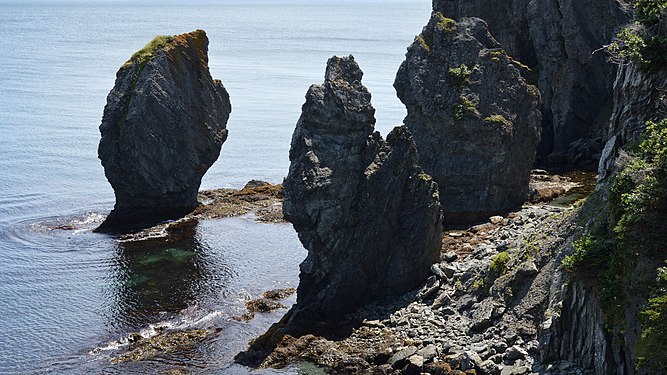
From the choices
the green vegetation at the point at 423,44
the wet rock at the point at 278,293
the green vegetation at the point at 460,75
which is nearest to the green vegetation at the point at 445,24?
the green vegetation at the point at 423,44

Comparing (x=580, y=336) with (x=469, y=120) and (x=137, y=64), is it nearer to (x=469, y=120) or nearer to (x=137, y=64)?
(x=469, y=120)

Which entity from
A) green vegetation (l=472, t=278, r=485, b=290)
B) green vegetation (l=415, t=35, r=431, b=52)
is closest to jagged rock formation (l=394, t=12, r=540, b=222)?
green vegetation (l=415, t=35, r=431, b=52)

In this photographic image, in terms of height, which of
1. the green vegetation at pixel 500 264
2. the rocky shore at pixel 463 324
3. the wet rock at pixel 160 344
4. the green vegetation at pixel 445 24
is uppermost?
the green vegetation at pixel 445 24

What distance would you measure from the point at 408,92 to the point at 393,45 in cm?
12322

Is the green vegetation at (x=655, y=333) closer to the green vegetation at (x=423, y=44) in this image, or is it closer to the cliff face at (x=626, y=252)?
the cliff face at (x=626, y=252)

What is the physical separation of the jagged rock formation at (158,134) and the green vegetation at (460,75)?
2047 centimetres

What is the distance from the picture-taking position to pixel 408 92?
5916 cm

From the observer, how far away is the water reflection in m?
45.1

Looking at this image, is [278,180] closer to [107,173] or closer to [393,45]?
[107,173]

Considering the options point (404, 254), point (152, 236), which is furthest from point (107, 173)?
point (404, 254)

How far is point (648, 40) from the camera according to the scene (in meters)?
32.1

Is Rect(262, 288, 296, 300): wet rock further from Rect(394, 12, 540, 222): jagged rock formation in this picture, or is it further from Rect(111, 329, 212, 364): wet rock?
Rect(394, 12, 540, 222): jagged rock formation

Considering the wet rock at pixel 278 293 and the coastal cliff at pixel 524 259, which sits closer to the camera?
the coastal cliff at pixel 524 259

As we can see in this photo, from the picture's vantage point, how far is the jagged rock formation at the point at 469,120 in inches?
2205
